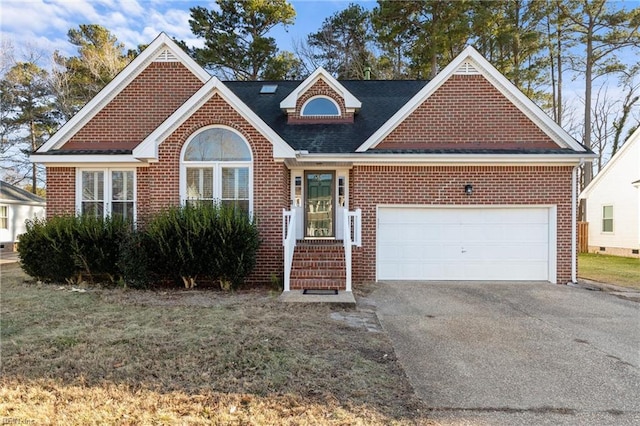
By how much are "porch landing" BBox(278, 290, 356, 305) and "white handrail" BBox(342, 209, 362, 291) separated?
1.97ft

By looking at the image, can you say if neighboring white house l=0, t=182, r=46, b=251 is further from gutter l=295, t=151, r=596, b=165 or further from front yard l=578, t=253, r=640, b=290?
front yard l=578, t=253, r=640, b=290

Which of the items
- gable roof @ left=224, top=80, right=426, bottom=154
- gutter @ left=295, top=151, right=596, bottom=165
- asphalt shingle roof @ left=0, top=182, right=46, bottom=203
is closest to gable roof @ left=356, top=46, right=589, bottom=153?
gutter @ left=295, top=151, right=596, bottom=165

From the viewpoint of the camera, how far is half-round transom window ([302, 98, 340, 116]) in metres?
11.4

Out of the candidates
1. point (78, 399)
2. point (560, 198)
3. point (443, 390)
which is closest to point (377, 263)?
point (560, 198)

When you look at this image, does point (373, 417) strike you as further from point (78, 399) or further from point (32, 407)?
point (32, 407)

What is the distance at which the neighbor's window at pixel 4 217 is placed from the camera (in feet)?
64.9

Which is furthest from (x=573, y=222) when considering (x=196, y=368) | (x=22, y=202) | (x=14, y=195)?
(x=14, y=195)

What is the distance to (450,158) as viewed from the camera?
364 inches

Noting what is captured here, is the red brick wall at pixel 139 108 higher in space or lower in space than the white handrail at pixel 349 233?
Answer: higher

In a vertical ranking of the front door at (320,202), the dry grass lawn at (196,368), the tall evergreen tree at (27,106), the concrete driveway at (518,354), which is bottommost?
the concrete driveway at (518,354)

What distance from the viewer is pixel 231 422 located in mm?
3018

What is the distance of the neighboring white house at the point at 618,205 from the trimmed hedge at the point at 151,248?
17596mm

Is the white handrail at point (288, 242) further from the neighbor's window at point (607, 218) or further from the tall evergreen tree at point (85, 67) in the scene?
the tall evergreen tree at point (85, 67)

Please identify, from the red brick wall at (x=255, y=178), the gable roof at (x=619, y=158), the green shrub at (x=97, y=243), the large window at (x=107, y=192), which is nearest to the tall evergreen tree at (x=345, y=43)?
the gable roof at (x=619, y=158)
